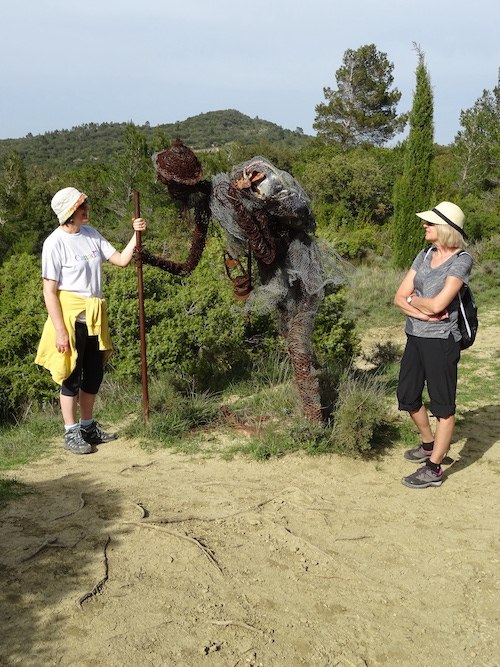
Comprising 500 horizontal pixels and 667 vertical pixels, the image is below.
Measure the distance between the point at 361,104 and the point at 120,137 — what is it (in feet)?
128

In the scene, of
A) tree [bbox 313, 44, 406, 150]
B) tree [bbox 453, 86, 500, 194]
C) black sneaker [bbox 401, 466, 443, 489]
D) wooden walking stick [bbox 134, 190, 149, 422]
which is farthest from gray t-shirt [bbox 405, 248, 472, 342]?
tree [bbox 313, 44, 406, 150]

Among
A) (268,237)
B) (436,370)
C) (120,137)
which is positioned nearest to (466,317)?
(436,370)

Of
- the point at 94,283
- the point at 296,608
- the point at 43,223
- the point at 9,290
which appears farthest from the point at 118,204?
the point at 296,608

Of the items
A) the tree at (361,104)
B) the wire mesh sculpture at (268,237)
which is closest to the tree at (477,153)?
the tree at (361,104)

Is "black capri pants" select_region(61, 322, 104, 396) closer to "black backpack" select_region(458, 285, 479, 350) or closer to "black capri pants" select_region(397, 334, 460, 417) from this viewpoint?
"black capri pants" select_region(397, 334, 460, 417)

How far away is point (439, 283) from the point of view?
4.25m

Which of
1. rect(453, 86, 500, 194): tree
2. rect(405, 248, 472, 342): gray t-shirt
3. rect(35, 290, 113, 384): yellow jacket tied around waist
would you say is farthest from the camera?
rect(453, 86, 500, 194): tree

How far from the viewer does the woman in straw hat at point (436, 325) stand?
4.19 metres

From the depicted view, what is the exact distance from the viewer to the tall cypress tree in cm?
1681

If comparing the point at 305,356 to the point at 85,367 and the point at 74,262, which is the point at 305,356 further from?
the point at 74,262

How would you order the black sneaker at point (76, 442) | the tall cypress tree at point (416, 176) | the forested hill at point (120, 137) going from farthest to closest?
the forested hill at point (120, 137), the tall cypress tree at point (416, 176), the black sneaker at point (76, 442)

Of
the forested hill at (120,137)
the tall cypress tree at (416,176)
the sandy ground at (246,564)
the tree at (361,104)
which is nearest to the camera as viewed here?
the sandy ground at (246,564)

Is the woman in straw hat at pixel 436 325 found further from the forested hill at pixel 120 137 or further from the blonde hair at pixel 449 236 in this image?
the forested hill at pixel 120 137

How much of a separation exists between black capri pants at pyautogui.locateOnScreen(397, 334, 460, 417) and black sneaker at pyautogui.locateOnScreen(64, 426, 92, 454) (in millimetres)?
2478
